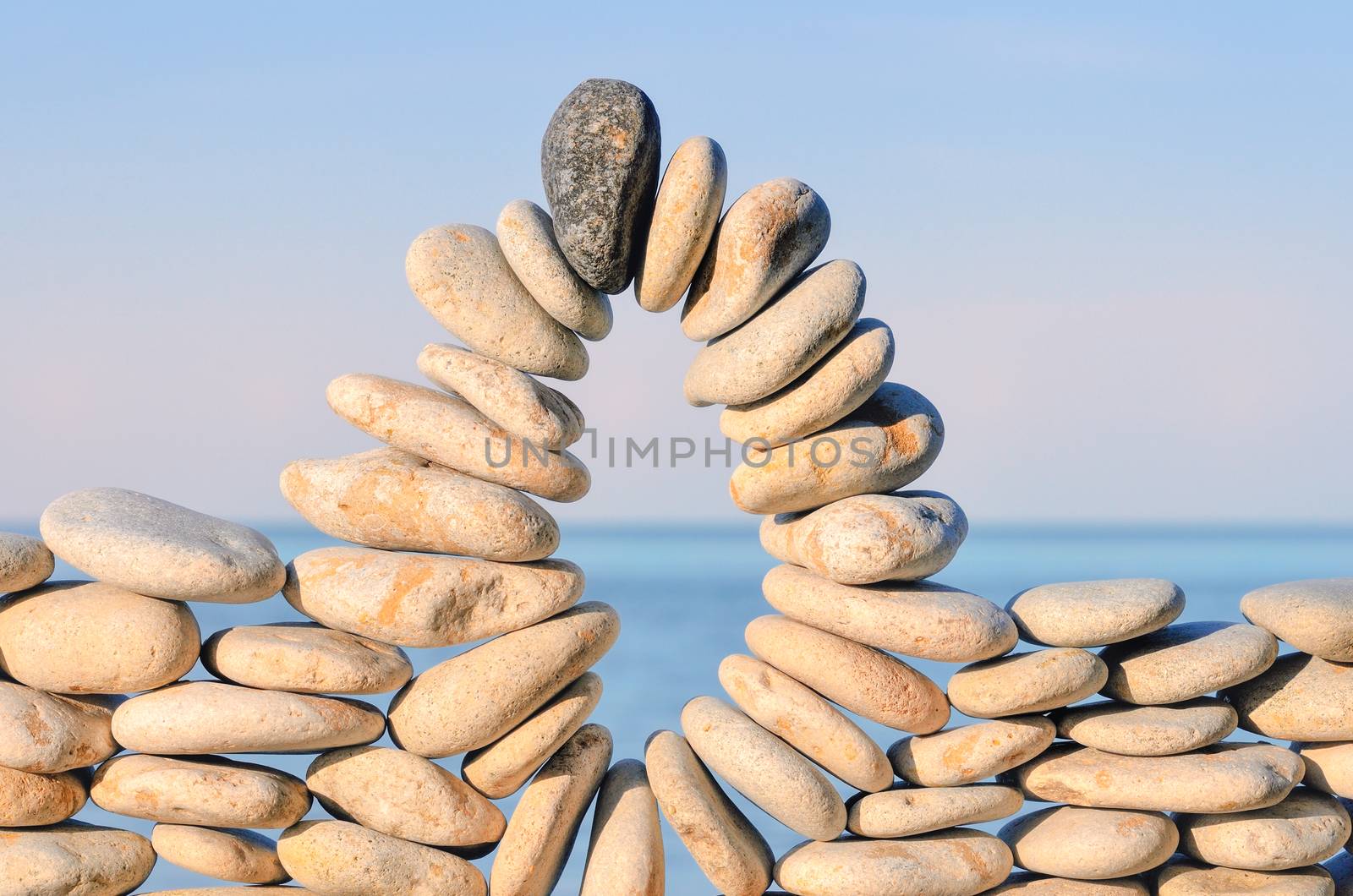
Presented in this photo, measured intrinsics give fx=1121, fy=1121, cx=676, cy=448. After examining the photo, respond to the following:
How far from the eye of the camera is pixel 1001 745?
3668mm

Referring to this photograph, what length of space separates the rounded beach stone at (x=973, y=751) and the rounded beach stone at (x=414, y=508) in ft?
4.69

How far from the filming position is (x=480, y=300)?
3.79 meters

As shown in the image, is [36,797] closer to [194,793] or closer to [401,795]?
[194,793]

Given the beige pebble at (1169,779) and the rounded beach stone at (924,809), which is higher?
the beige pebble at (1169,779)

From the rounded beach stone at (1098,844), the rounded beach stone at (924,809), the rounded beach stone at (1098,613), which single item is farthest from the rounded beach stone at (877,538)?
the rounded beach stone at (1098,844)

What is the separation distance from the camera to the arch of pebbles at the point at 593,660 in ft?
11.5

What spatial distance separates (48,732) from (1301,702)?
4163 mm

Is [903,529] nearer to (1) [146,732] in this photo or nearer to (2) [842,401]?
(2) [842,401]

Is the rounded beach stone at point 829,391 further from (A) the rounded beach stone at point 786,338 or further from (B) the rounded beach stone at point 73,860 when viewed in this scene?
(B) the rounded beach stone at point 73,860

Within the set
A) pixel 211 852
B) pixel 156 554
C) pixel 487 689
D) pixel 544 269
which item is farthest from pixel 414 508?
pixel 211 852

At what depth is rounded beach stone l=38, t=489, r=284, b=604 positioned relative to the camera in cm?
342

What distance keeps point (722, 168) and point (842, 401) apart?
0.86 metres

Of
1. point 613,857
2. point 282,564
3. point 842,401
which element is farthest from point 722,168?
point 613,857

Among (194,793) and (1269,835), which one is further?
(1269,835)
